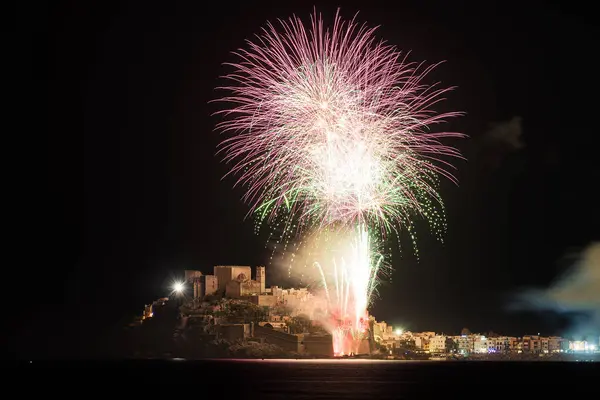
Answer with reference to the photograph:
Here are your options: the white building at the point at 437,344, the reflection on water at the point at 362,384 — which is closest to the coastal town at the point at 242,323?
the white building at the point at 437,344

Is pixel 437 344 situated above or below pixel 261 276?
below

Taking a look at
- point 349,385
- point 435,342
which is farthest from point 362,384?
point 435,342

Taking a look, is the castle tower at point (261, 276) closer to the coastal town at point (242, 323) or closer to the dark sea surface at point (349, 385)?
the coastal town at point (242, 323)

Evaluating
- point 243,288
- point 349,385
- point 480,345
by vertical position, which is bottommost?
point 349,385

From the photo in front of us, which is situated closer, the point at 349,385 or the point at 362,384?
the point at 349,385

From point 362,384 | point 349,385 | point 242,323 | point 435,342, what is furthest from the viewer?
point 435,342

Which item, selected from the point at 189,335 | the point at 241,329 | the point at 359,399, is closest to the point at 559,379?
the point at 359,399

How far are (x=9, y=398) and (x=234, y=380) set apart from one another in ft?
90.8

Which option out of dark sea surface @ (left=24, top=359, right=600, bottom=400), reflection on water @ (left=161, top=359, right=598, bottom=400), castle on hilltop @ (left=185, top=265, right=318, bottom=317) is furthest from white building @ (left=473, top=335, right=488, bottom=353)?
dark sea surface @ (left=24, top=359, right=600, bottom=400)

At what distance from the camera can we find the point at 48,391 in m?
75.2

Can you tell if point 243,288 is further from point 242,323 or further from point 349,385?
point 349,385

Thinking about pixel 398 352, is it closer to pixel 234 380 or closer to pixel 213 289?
pixel 213 289

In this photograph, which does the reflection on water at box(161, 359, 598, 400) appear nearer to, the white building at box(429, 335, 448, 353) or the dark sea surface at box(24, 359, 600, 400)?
the dark sea surface at box(24, 359, 600, 400)

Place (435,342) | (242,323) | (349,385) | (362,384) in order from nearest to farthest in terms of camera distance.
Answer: (349,385)
(362,384)
(242,323)
(435,342)
